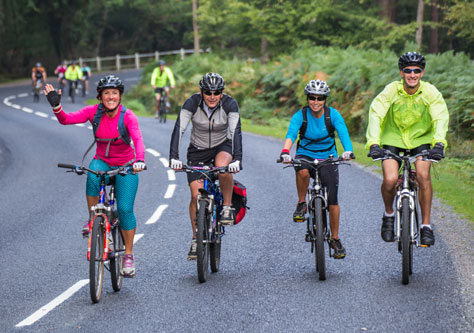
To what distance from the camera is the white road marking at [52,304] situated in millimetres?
6190

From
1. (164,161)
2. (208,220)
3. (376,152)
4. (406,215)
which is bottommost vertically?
(164,161)

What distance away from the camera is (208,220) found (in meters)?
7.18

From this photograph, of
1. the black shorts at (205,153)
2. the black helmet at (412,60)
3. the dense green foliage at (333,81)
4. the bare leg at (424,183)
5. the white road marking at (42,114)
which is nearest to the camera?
the bare leg at (424,183)

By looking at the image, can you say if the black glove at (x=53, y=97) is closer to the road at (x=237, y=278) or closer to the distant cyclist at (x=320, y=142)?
the road at (x=237, y=278)

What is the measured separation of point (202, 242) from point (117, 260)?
2.88ft

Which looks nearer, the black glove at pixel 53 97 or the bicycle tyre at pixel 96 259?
the bicycle tyre at pixel 96 259

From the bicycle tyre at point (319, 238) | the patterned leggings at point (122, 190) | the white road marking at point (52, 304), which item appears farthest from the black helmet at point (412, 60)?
the white road marking at point (52, 304)

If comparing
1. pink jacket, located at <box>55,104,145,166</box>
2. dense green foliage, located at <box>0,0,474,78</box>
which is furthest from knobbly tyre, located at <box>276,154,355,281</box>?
dense green foliage, located at <box>0,0,474,78</box>

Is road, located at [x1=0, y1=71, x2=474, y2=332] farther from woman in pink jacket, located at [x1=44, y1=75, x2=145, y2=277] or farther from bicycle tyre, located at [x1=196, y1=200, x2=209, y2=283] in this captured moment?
woman in pink jacket, located at [x1=44, y1=75, x2=145, y2=277]

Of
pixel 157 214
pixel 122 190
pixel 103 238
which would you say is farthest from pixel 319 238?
pixel 157 214

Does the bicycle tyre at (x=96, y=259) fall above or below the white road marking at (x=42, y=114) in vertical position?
above

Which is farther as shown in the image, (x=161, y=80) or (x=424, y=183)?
(x=161, y=80)

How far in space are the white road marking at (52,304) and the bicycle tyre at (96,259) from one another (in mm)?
415

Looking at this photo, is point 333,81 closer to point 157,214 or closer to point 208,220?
point 157,214
